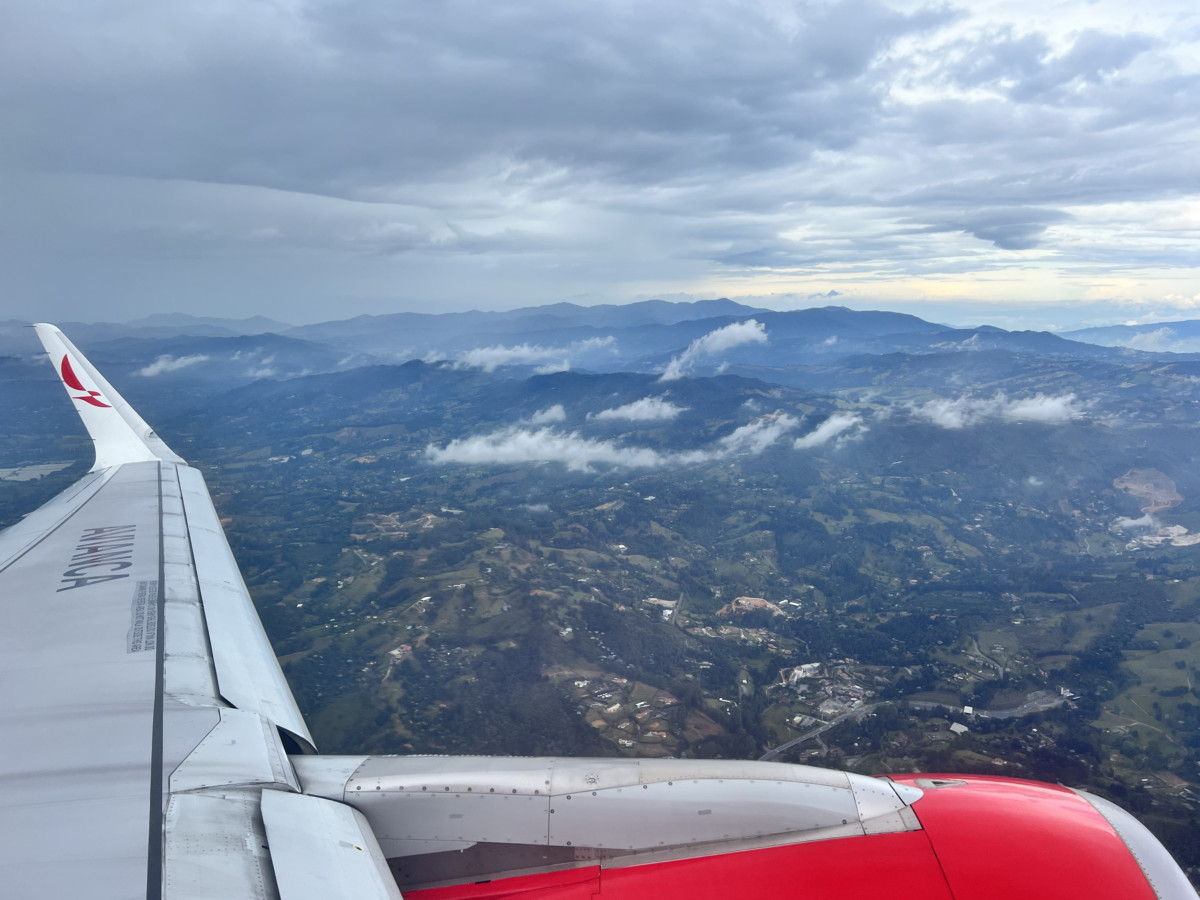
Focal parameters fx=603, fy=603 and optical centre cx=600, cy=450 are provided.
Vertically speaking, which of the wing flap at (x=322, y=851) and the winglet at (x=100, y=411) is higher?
the winglet at (x=100, y=411)

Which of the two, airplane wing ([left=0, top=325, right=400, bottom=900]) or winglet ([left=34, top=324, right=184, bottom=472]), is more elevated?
winglet ([left=34, top=324, right=184, bottom=472])

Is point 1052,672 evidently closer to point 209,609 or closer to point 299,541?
point 209,609

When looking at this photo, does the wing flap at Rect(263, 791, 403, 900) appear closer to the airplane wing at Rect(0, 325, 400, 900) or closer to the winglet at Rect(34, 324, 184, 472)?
the airplane wing at Rect(0, 325, 400, 900)

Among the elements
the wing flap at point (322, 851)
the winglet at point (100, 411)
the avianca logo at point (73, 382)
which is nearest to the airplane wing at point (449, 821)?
the wing flap at point (322, 851)

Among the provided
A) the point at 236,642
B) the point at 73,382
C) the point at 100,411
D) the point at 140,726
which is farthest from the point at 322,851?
the point at 100,411

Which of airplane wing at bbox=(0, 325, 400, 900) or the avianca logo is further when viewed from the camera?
the avianca logo

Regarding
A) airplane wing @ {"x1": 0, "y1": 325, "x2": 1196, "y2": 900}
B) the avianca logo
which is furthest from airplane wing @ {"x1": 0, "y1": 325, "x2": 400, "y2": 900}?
the avianca logo

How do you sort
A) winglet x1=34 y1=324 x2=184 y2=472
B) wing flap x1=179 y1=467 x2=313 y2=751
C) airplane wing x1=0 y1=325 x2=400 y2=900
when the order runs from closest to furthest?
airplane wing x1=0 y1=325 x2=400 y2=900 < wing flap x1=179 y1=467 x2=313 y2=751 < winglet x1=34 y1=324 x2=184 y2=472

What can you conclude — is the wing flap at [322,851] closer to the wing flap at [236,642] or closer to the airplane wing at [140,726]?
the airplane wing at [140,726]
